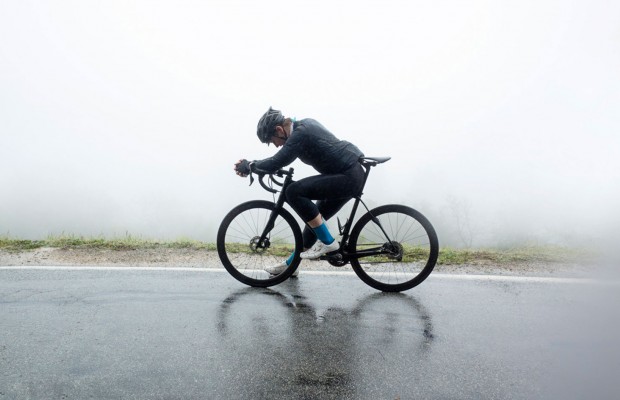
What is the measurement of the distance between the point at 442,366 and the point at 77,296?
3509mm

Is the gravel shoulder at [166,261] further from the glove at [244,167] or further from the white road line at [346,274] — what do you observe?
the glove at [244,167]

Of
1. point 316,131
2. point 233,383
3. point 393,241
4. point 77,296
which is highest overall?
point 316,131

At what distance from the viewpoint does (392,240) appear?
4.58 meters

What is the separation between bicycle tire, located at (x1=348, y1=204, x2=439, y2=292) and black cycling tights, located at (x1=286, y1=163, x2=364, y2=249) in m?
0.35

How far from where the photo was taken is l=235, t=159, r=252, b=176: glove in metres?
4.59

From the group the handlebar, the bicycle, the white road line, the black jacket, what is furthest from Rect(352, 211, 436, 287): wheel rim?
the handlebar

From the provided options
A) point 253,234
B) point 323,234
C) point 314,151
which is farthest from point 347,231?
point 253,234

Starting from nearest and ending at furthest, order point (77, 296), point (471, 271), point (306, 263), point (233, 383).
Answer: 1. point (233, 383)
2. point (77, 296)
3. point (471, 271)
4. point (306, 263)

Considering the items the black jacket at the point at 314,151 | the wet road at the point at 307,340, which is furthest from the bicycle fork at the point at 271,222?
the wet road at the point at 307,340

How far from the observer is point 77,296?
4.31 m

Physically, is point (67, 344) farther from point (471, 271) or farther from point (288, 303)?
point (471, 271)

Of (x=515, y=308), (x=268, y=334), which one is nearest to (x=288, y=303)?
(x=268, y=334)

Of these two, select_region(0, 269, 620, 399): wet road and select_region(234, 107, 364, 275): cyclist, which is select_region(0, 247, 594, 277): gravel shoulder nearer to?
select_region(0, 269, 620, 399): wet road

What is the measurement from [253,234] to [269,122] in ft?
4.14
